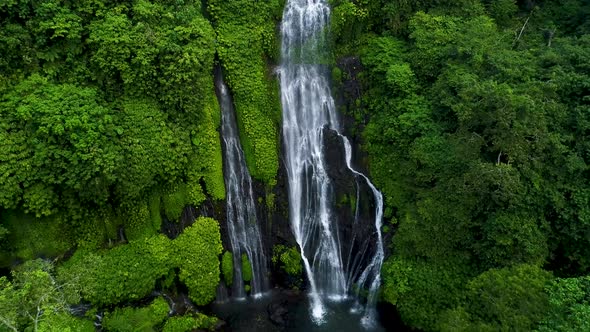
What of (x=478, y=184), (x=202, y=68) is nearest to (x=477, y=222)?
(x=478, y=184)

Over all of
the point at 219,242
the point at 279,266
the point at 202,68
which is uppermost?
the point at 202,68

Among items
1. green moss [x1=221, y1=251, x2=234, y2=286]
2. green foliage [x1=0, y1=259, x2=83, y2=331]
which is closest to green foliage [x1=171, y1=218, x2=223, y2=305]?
Result: green moss [x1=221, y1=251, x2=234, y2=286]

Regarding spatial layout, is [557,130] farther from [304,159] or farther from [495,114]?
[304,159]

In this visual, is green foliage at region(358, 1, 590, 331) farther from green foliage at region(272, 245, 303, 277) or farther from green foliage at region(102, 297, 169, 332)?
green foliage at region(102, 297, 169, 332)

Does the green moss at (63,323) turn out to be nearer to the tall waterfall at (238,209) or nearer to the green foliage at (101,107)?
the green foliage at (101,107)

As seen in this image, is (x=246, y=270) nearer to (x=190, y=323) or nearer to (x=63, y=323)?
(x=190, y=323)

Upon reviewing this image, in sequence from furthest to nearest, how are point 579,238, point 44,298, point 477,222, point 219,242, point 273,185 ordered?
point 273,185
point 219,242
point 477,222
point 579,238
point 44,298

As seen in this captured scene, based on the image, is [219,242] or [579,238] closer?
[579,238]
